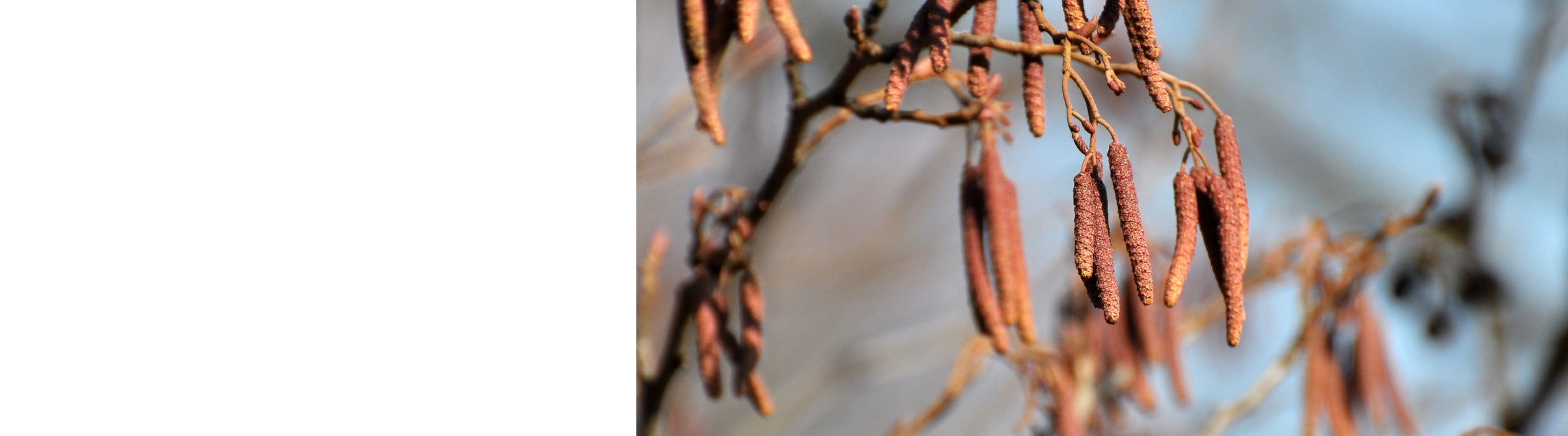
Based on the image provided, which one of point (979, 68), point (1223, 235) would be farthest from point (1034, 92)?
point (1223, 235)

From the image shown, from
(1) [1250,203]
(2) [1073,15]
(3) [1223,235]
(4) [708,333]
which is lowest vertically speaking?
(4) [708,333]

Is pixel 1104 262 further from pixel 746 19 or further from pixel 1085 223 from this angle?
pixel 746 19

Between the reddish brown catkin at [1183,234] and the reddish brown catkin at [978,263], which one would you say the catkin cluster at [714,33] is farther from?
the reddish brown catkin at [1183,234]

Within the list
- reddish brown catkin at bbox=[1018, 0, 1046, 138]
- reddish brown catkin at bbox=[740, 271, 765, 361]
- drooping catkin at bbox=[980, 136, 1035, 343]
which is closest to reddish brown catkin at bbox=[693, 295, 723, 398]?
reddish brown catkin at bbox=[740, 271, 765, 361]

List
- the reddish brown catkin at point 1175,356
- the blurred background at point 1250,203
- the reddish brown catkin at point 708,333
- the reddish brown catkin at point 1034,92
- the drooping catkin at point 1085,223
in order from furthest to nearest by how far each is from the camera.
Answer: the reddish brown catkin at point 708,333
the reddish brown catkin at point 1175,356
the blurred background at point 1250,203
the reddish brown catkin at point 1034,92
the drooping catkin at point 1085,223
